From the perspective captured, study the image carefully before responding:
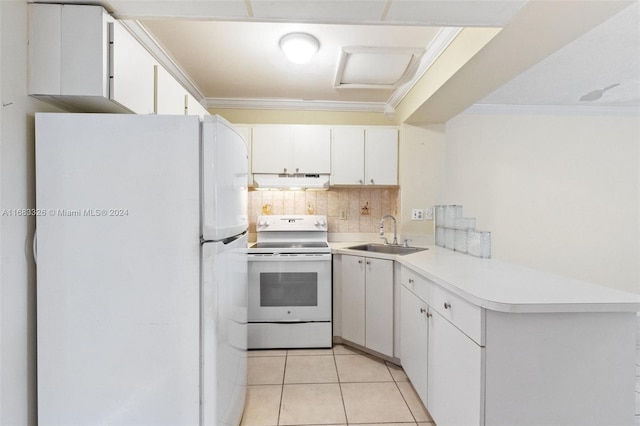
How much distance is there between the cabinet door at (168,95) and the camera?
5.50 feet

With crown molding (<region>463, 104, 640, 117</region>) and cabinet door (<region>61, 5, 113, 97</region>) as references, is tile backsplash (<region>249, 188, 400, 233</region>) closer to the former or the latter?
crown molding (<region>463, 104, 640, 117</region>)

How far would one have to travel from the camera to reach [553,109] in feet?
10.2

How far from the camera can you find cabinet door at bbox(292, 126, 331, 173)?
9.63 feet

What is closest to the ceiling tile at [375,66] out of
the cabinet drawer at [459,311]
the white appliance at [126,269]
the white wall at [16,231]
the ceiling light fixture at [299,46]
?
the ceiling light fixture at [299,46]

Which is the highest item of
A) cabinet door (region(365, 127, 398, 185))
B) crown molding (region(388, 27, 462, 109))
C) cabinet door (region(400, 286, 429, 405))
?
Answer: crown molding (region(388, 27, 462, 109))

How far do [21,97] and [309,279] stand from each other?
215cm

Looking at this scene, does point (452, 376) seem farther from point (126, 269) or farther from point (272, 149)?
point (272, 149)

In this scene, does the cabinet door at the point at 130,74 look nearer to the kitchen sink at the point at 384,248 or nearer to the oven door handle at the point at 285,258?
the oven door handle at the point at 285,258

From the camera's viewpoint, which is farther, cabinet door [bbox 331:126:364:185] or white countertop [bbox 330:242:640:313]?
cabinet door [bbox 331:126:364:185]

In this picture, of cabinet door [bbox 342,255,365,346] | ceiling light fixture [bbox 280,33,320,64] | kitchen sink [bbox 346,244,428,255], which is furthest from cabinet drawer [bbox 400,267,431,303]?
ceiling light fixture [bbox 280,33,320,64]

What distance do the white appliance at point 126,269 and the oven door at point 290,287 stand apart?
1410mm

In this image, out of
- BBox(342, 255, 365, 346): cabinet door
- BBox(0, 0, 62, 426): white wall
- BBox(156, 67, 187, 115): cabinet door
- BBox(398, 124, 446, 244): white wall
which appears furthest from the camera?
BBox(398, 124, 446, 244): white wall

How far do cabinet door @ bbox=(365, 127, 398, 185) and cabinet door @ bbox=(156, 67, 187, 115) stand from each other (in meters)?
1.73

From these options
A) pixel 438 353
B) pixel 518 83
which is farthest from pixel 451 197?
pixel 438 353
